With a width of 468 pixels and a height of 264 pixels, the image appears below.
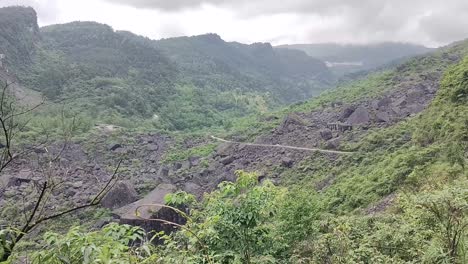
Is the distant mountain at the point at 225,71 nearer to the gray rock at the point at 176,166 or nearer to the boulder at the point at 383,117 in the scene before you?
the gray rock at the point at 176,166

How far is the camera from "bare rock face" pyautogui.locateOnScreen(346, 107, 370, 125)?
38056 mm

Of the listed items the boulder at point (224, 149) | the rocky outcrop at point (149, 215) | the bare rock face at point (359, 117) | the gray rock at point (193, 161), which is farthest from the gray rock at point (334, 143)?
the rocky outcrop at point (149, 215)

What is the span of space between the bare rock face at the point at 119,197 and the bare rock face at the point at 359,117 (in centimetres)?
2043

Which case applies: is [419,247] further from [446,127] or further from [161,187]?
[161,187]

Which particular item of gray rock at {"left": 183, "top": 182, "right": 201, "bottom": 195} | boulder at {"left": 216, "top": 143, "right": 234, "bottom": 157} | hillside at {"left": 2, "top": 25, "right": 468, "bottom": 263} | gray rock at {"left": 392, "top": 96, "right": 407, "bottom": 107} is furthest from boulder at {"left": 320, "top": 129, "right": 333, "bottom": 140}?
gray rock at {"left": 183, "top": 182, "right": 201, "bottom": 195}

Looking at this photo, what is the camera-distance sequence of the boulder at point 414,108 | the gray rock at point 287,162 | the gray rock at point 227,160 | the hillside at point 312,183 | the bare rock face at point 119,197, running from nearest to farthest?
the hillside at point 312,183 < the bare rock face at point 119,197 < the gray rock at point 287,162 < the boulder at point 414,108 < the gray rock at point 227,160

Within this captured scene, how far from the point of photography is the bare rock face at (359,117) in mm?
38056

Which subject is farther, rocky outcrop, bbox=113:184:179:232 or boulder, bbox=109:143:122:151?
boulder, bbox=109:143:122:151

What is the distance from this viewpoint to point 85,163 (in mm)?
42562

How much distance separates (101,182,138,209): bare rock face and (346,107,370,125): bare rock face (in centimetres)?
2043

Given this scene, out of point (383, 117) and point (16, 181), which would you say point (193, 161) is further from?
point (383, 117)

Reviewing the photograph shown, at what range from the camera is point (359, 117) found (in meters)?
38.8

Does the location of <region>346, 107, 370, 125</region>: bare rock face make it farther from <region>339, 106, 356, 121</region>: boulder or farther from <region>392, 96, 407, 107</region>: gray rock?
<region>392, 96, 407, 107</region>: gray rock

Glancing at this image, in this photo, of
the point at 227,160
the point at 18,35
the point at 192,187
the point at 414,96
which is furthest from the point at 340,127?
the point at 18,35
